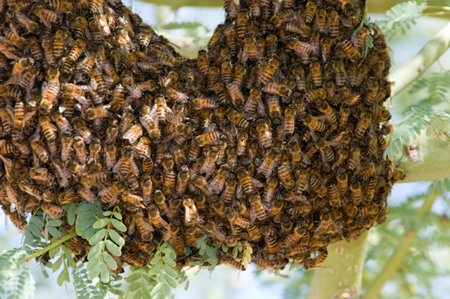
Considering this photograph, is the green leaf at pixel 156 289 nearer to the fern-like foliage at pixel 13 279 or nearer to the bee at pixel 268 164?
the fern-like foliage at pixel 13 279

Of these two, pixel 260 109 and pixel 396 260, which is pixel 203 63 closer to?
pixel 260 109

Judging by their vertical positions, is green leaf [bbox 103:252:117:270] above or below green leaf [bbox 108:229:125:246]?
below

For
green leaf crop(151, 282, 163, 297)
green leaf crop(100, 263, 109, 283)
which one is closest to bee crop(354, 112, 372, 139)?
green leaf crop(151, 282, 163, 297)

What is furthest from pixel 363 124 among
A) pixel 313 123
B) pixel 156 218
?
pixel 156 218

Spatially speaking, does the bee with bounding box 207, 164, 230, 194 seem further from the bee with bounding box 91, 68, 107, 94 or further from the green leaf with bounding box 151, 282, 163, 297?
the bee with bounding box 91, 68, 107, 94

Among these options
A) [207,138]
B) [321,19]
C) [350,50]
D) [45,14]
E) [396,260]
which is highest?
[45,14]

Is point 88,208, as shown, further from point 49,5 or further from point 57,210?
point 49,5

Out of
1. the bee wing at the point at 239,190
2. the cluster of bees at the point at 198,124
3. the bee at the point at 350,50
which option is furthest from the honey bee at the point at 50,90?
the bee at the point at 350,50
